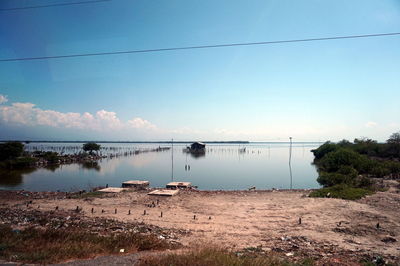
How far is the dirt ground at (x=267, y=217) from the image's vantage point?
8008 millimetres

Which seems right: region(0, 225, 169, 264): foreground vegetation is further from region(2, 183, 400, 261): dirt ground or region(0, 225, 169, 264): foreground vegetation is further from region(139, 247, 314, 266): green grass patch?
region(2, 183, 400, 261): dirt ground

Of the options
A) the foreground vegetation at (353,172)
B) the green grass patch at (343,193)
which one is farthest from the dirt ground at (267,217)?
the foreground vegetation at (353,172)

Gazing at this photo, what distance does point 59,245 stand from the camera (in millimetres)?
5984

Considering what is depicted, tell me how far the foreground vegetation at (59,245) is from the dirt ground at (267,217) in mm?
1927

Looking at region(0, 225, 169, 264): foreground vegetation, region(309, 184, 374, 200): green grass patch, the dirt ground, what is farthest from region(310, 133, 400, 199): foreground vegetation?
region(0, 225, 169, 264): foreground vegetation

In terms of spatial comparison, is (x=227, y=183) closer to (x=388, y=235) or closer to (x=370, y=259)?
(x=388, y=235)

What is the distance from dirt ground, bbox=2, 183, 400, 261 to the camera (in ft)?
26.3

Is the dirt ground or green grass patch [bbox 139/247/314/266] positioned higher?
green grass patch [bbox 139/247/314/266]

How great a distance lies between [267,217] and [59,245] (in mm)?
8628

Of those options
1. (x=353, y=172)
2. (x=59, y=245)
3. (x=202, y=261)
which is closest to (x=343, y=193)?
(x=353, y=172)

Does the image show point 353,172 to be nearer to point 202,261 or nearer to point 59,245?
point 202,261

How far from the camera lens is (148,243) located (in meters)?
6.65

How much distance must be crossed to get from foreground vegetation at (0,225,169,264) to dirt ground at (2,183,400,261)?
1.93m

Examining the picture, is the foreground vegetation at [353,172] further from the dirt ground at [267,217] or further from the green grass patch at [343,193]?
the dirt ground at [267,217]
